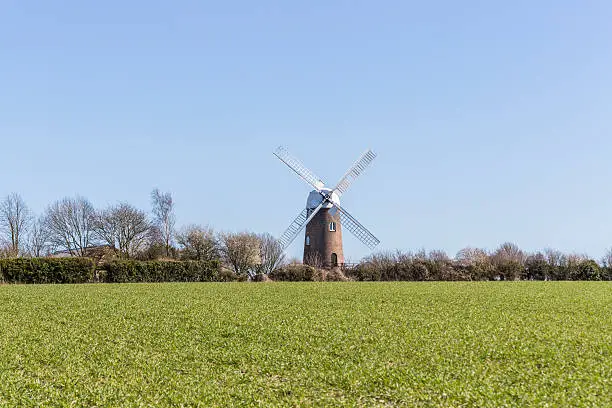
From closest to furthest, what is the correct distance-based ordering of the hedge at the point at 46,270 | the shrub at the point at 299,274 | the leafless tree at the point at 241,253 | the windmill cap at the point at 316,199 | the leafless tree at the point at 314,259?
the hedge at the point at 46,270 → the shrub at the point at 299,274 → the leafless tree at the point at 314,259 → the windmill cap at the point at 316,199 → the leafless tree at the point at 241,253

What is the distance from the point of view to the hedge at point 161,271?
26894mm

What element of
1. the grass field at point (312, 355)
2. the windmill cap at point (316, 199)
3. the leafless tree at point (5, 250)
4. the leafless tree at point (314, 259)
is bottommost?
the grass field at point (312, 355)

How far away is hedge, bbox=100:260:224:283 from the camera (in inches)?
1059

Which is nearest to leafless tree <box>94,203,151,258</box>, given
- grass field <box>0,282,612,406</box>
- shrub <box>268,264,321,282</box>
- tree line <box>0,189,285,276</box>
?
tree line <box>0,189,285,276</box>

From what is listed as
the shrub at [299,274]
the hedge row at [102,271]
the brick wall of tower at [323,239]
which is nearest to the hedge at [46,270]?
the hedge row at [102,271]

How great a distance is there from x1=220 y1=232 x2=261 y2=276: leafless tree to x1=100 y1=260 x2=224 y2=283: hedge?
9.12 meters

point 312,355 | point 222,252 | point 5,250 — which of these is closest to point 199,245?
A: point 222,252

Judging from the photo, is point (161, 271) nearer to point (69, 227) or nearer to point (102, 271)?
point (102, 271)

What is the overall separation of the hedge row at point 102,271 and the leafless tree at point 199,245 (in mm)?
10791

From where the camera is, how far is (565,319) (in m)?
10.6

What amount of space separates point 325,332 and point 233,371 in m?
2.42

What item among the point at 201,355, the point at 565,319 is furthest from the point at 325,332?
the point at 565,319

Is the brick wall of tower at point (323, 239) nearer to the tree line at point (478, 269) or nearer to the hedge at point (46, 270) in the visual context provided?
the tree line at point (478, 269)

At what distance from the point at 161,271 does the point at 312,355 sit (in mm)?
21199
